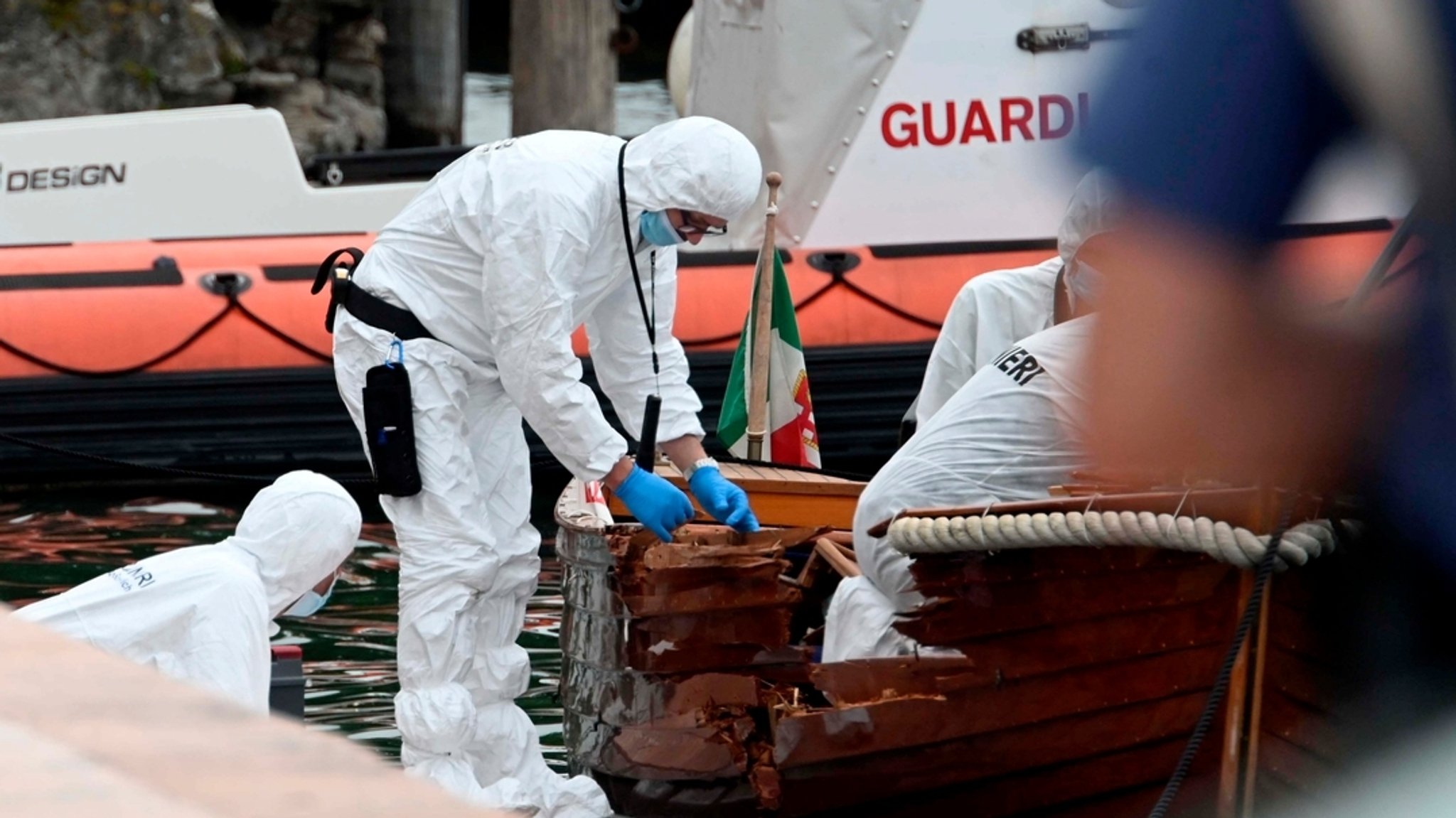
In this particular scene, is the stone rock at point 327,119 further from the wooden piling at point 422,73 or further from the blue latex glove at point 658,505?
the blue latex glove at point 658,505

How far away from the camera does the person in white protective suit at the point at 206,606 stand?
3.14 m

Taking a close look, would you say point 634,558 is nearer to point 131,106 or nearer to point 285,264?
point 285,264

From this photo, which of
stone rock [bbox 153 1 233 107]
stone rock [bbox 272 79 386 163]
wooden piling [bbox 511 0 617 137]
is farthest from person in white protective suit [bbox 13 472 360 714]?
stone rock [bbox 272 79 386 163]

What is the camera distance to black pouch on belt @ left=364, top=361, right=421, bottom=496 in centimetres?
385

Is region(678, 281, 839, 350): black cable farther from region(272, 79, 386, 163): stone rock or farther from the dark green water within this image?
region(272, 79, 386, 163): stone rock

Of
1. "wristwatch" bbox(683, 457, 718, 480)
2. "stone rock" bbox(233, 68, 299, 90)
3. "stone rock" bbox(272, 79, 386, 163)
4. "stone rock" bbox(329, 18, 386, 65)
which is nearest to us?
"wristwatch" bbox(683, 457, 718, 480)

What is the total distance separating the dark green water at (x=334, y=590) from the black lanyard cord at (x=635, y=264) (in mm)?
1008

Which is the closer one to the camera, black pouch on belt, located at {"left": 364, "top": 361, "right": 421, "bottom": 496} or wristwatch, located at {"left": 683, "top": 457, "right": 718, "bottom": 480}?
black pouch on belt, located at {"left": 364, "top": 361, "right": 421, "bottom": 496}

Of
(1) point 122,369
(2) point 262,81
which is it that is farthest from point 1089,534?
(2) point 262,81

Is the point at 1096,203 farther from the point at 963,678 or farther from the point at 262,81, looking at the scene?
the point at 262,81

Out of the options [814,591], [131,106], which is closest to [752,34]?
[814,591]

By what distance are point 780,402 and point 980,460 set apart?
6.49 ft

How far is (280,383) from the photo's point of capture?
25.2 ft

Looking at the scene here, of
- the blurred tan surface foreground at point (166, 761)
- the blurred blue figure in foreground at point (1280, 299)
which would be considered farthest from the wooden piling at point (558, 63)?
the blurred tan surface foreground at point (166, 761)
